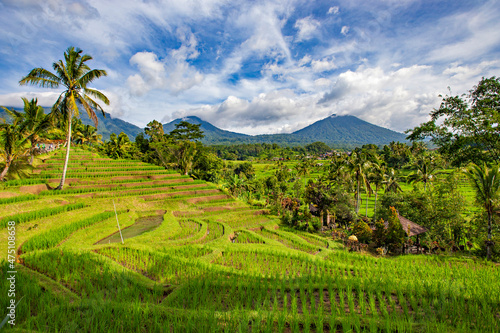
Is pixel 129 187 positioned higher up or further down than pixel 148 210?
higher up

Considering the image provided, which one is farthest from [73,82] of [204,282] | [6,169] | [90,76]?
[204,282]

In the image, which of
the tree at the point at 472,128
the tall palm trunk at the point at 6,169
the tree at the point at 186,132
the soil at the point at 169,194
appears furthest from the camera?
the tree at the point at 186,132

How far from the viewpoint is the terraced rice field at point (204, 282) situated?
3.35 meters

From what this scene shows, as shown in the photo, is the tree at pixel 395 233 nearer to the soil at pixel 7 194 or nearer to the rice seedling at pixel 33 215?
the rice seedling at pixel 33 215

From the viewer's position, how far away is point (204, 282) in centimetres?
498

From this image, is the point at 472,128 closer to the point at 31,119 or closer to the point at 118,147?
the point at 31,119

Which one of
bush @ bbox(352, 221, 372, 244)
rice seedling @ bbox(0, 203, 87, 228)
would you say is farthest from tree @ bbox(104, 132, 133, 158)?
bush @ bbox(352, 221, 372, 244)

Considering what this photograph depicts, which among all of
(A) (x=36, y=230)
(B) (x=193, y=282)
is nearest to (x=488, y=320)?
(B) (x=193, y=282)

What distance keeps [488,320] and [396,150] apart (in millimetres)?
61029

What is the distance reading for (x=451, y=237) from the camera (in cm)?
1370

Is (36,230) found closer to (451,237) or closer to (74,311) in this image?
(74,311)

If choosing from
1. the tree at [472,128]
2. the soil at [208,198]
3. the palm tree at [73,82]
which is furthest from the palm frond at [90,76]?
the tree at [472,128]

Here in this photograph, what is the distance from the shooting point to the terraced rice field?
132 inches

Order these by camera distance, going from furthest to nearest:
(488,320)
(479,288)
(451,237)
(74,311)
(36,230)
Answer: (451,237) → (36,230) → (479,288) → (74,311) → (488,320)
